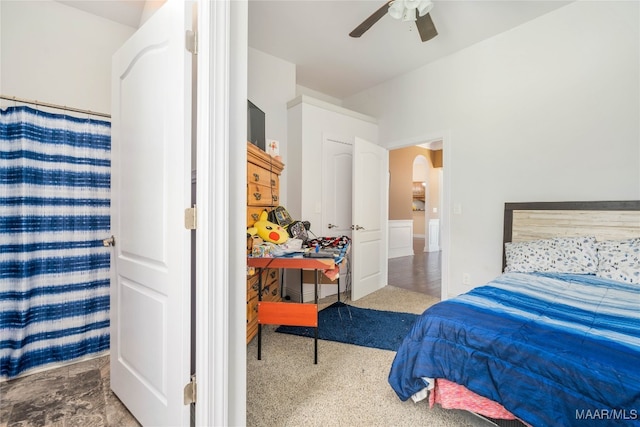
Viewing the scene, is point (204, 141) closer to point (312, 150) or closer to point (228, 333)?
point (228, 333)

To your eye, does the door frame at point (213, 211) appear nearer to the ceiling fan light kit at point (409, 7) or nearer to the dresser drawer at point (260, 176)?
the dresser drawer at point (260, 176)

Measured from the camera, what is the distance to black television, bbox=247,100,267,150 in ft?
9.26

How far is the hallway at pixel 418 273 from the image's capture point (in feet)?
13.4

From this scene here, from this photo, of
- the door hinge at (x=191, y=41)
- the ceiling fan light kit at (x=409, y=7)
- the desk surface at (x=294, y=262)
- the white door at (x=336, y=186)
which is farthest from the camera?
the white door at (x=336, y=186)

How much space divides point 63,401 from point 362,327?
7.29 ft

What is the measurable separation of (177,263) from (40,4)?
2572 millimetres

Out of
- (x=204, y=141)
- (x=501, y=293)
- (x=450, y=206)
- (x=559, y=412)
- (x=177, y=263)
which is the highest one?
(x=204, y=141)

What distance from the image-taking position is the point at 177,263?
1.13 metres

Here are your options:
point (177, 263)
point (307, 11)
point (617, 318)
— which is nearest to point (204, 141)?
point (177, 263)

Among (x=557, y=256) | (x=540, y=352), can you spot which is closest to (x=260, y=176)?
(x=540, y=352)

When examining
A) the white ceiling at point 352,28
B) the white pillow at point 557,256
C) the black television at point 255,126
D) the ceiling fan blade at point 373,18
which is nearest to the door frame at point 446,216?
the white pillow at point 557,256

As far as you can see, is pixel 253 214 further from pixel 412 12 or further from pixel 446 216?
pixel 446 216

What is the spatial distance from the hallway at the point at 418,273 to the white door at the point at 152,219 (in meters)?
3.32

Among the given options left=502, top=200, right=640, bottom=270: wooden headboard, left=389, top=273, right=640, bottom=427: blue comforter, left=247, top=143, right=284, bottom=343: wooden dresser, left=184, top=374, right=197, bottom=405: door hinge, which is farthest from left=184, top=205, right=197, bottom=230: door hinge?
left=502, top=200, right=640, bottom=270: wooden headboard
